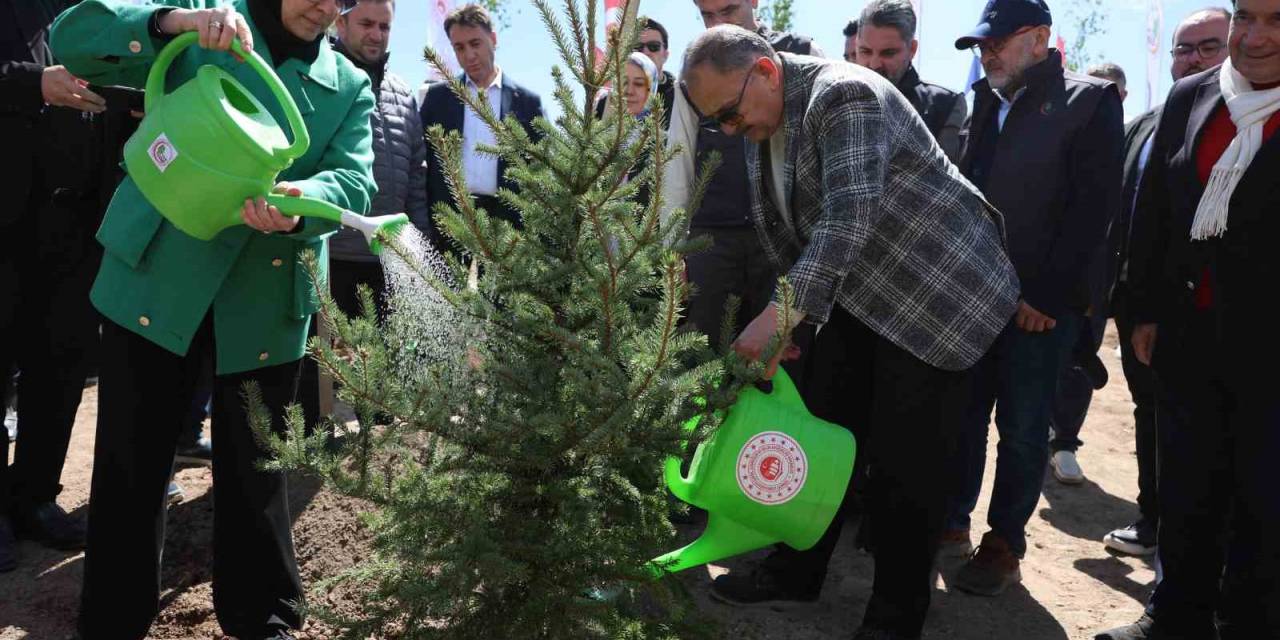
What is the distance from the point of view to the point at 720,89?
101 inches

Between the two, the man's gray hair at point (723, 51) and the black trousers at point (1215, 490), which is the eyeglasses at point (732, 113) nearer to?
the man's gray hair at point (723, 51)

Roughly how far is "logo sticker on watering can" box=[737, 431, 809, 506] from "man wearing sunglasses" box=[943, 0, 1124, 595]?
1487 mm

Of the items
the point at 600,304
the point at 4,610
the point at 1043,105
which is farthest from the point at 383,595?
the point at 1043,105

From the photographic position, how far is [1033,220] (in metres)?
3.55

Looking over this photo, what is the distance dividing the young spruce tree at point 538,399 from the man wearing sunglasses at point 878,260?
405 millimetres

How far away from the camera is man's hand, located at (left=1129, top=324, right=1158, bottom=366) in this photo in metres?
3.28

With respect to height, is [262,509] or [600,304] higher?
[600,304]

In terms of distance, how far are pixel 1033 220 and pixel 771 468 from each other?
1781mm

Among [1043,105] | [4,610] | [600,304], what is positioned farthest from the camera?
[1043,105]

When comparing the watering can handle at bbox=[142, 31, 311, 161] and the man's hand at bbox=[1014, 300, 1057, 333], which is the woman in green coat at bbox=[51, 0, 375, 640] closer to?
the watering can handle at bbox=[142, 31, 311, 161]

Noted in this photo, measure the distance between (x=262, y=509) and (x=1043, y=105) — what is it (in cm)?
291

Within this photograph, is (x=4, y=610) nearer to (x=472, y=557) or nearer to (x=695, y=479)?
(x=472, y=557)

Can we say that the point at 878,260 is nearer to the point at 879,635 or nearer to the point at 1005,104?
the point at 879,635

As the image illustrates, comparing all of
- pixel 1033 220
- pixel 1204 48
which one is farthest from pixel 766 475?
pixel 1204 48
